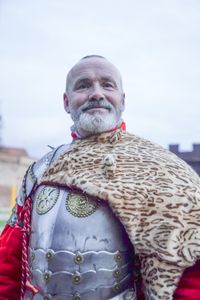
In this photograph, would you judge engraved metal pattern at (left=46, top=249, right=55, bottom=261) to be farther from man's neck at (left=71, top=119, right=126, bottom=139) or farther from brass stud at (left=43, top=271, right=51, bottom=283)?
man's neck at (left=71, top=119, right=126, bottom=139)

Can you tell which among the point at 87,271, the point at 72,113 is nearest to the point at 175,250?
the point at 87,271

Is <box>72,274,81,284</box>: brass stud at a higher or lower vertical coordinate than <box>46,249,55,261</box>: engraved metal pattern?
lower

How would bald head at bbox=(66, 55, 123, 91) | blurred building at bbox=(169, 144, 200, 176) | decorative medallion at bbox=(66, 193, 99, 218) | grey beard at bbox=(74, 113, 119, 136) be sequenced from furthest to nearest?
blurred building at bbox=(169, 144, 200, 176), bald head at bbox=(66, 55, 123, 91), grey beard at bbox=(74, 113, 119, 136), decorative medallion at bbox=(66, 193, 99, 218)

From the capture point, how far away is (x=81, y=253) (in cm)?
142

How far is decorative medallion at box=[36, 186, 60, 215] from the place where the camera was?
1553mm

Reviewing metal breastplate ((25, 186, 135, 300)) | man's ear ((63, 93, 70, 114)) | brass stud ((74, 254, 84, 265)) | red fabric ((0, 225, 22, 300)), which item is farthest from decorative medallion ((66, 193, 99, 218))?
man's ear ((63, 93, 70, 114))

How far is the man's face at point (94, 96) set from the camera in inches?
65.0

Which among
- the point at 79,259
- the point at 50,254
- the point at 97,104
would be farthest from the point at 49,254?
the point at 97,104

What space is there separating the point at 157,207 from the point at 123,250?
0.61ft

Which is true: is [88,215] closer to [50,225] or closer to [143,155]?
[50,225]

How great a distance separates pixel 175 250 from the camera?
1355 millimetres

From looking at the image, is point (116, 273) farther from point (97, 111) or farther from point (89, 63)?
point (89, 63)

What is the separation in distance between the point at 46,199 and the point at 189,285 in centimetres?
56

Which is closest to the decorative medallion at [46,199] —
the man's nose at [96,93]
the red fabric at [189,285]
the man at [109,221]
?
the man at [109,221]
